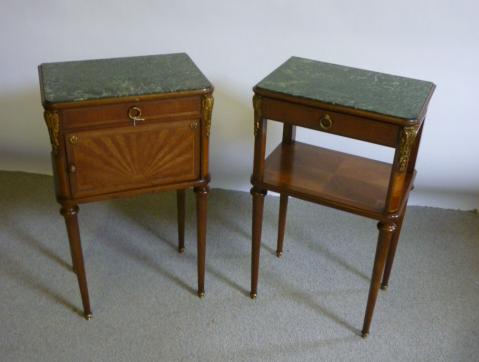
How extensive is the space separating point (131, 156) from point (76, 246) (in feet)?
1.03

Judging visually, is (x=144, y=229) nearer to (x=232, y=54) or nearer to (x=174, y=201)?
(x=174, y=201)

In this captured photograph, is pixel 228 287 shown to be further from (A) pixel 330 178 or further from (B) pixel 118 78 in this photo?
(B) pixel 118 78

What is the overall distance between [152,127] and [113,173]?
16 cm

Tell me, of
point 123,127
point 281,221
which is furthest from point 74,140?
point 281,221

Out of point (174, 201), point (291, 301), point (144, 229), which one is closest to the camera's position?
point (291, 301)

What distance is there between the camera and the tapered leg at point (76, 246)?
4.88ft

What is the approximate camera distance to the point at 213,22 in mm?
1946

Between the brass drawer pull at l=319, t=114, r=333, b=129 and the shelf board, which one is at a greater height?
the brass drawer pull at l=319, t=114, r=333, b=129

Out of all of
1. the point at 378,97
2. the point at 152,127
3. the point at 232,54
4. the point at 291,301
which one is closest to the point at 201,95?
the point at 152,127

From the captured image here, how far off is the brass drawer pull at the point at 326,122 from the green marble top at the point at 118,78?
Answer: 299 millimetres

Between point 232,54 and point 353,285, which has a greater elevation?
point 232,54

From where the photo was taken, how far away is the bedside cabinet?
136cm

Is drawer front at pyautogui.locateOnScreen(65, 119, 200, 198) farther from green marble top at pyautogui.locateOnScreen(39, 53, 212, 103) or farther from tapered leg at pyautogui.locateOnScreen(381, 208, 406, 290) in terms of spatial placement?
tapered leg at pyautogui.locateOnScreen(381, 208, 406, 290)

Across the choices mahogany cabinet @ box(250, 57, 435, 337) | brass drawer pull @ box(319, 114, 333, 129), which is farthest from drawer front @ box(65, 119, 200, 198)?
brass drawer pull @ box(319, 114, 333, 129)
